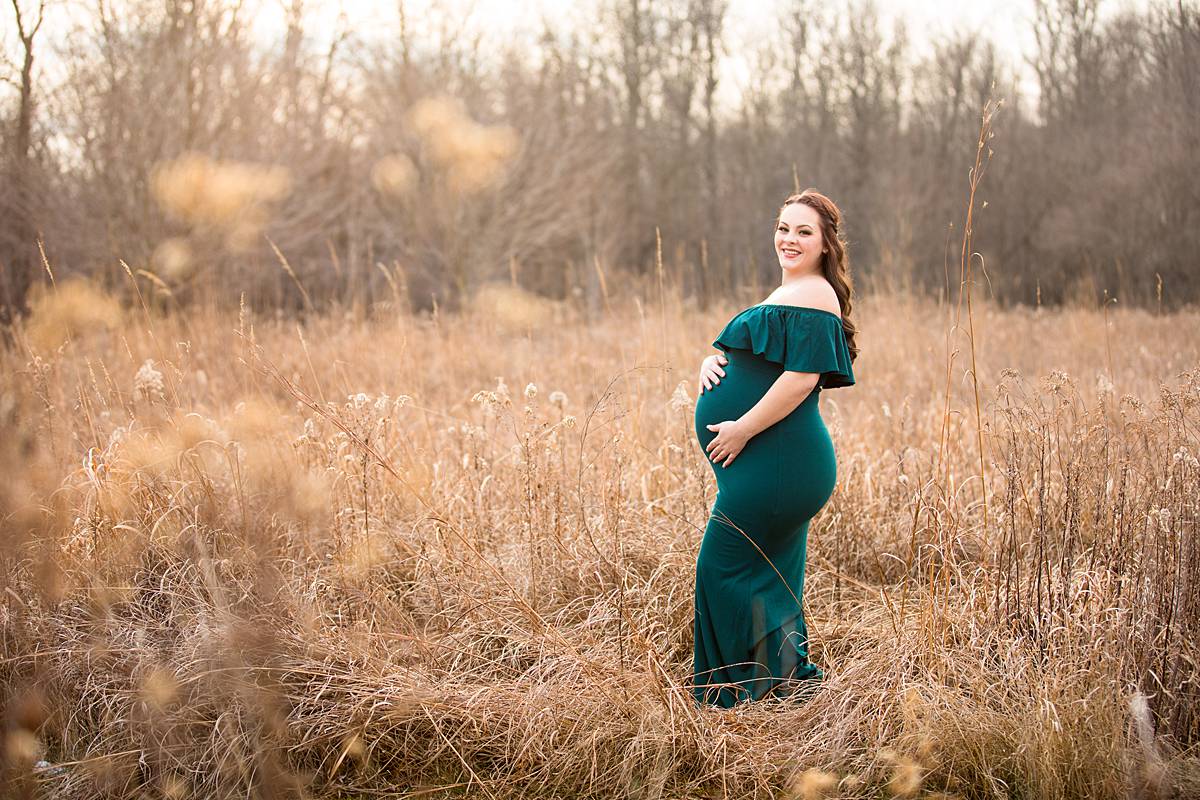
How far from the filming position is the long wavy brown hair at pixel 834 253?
276 cm

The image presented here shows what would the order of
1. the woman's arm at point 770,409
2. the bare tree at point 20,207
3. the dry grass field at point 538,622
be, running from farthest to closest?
the bare tree at point 20,207, the woman's arm at point 770,409, the dry grass field at point 538,622

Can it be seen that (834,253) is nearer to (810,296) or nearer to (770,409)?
(810,296)

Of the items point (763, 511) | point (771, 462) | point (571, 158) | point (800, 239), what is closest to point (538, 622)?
point (763, 511)

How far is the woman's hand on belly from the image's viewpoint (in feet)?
8.73

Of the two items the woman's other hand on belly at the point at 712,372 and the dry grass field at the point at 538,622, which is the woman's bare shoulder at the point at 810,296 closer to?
the woman's other hand on belly at the point at 712,372

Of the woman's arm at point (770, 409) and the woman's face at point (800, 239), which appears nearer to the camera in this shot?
the woman's arm at point (770, 409)

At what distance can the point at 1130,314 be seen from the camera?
461 inches

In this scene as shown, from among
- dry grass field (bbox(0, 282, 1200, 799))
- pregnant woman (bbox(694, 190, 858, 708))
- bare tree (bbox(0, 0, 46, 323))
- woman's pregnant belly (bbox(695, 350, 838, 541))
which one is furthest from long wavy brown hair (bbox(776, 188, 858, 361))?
bare tree (bbox(0, 0, 46, 323))

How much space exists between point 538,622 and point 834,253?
1.62 meters

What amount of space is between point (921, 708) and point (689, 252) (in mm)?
21401

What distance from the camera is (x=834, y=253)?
279cm

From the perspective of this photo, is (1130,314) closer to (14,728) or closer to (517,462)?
→ (517,462)

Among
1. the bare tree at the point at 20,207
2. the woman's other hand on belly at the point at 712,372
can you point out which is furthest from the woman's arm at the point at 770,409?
the bare tree at the point at 20,207

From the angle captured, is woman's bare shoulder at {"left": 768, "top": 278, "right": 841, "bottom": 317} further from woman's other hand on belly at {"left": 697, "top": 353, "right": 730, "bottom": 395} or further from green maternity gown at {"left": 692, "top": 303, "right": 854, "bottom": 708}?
woman's other hand on belly at {"left": 697, "top": 353, "right": 730, "bottom": 395}
